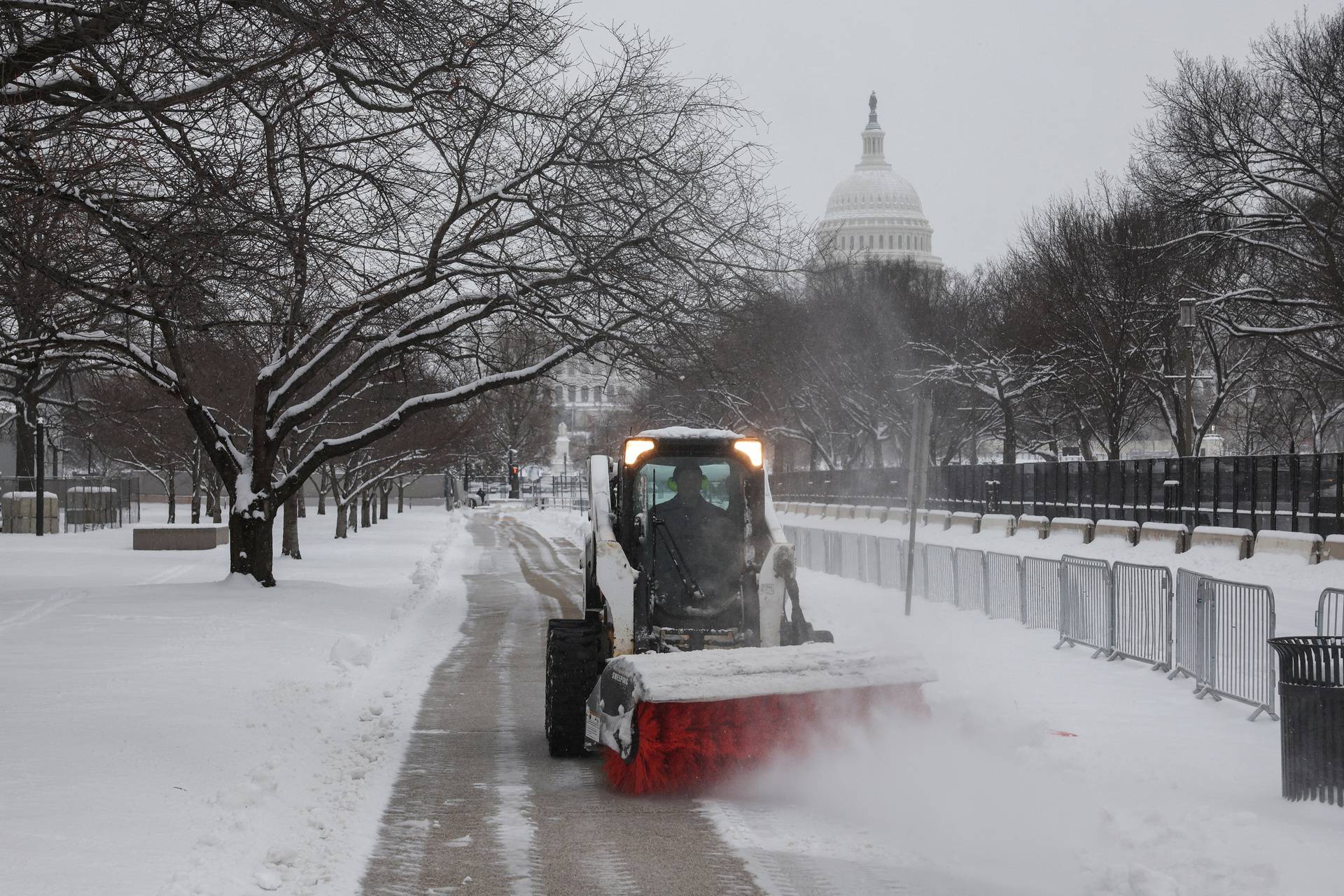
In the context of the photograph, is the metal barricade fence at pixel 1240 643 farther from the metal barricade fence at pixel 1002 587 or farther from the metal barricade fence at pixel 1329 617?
the metal barricade fence at pixel 1002 587

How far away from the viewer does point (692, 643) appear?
10.8 meters

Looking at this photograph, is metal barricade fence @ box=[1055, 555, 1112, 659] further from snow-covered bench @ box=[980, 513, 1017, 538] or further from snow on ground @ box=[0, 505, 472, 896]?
snow-covered bench @ box=[980, 513, 1017, 538]

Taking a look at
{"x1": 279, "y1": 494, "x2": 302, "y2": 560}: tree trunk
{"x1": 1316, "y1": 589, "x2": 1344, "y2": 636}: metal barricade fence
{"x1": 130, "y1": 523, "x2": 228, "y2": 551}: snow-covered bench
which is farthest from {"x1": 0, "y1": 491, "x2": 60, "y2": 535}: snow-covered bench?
{"x1": 1316, "y1": 589, "x2": 1344, "y2": 636}: metal barricade fence

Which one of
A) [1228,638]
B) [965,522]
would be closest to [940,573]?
[1228,638]

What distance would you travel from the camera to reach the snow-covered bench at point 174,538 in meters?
38.6

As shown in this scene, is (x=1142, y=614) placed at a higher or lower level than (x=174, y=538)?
higher

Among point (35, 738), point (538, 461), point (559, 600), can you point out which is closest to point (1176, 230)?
point (559, 600)

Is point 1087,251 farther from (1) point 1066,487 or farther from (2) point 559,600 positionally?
(2) point 559,600

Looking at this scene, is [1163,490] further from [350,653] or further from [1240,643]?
[350,653]

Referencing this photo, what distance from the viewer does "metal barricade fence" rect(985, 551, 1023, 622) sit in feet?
64.2

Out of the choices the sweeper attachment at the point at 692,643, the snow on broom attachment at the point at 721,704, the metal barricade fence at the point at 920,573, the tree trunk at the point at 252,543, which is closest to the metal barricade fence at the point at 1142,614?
the sweeper attachment at the point at 692,643

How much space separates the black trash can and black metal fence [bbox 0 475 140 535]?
45.1m

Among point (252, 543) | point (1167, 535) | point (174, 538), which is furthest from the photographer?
point (174, 538)

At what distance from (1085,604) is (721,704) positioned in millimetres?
8642
